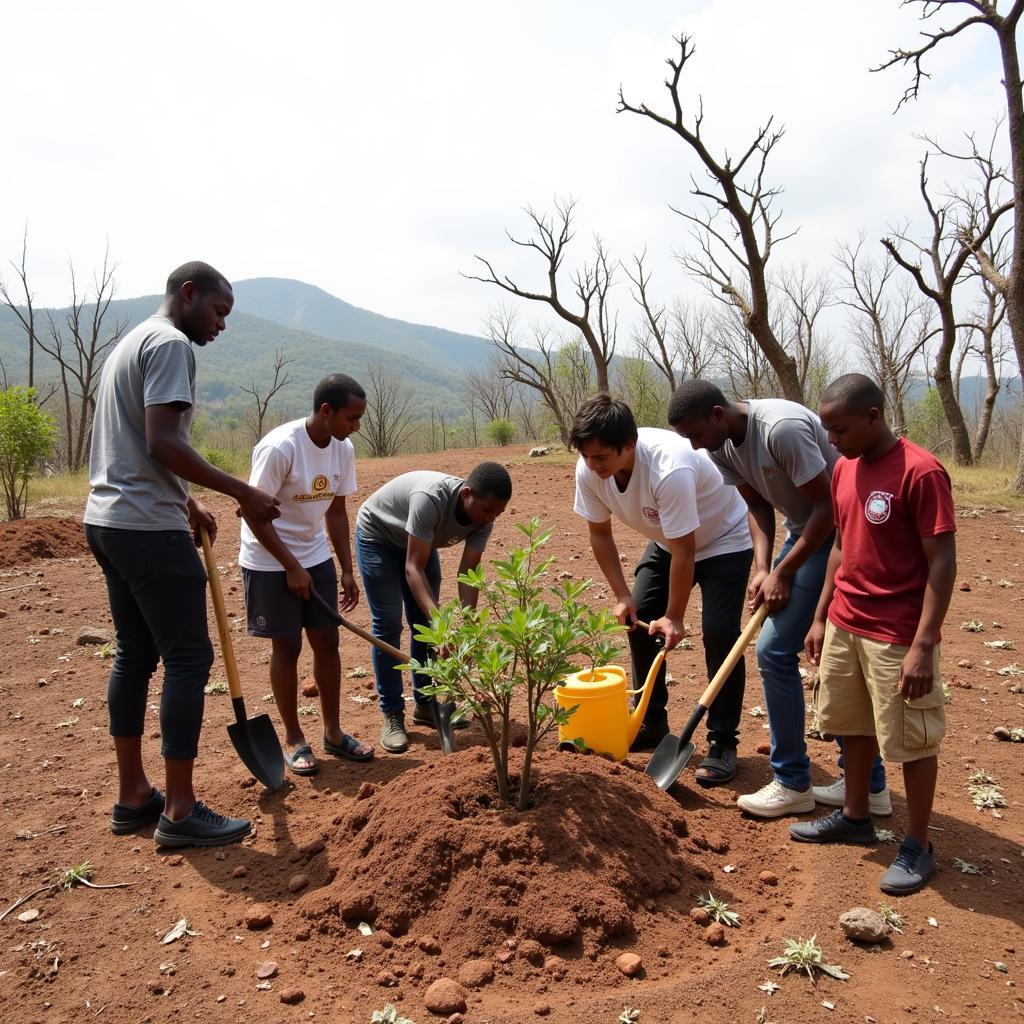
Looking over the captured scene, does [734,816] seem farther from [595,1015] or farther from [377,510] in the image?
[377,510]

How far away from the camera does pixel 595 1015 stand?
2.00 metres

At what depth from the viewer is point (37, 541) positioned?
9.48 m

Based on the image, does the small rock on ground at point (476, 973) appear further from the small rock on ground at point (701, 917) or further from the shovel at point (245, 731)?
the shovel at point (245, 731)

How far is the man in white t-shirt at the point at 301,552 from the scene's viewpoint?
3385 mm

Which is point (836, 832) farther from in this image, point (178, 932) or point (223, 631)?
point (223, 631)

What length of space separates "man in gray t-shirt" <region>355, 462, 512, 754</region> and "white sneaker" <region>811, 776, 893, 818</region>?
1579 mm

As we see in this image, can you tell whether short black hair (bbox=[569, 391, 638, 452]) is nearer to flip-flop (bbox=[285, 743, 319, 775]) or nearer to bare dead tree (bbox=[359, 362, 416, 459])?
flip-flop (bbox=[285, 743, 319, 775])

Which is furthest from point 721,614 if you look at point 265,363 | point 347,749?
point 265,363

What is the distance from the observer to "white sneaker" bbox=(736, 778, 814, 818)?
300cm

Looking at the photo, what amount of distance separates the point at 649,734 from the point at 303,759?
1562mm

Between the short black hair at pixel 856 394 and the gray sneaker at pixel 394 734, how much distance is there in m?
2.44

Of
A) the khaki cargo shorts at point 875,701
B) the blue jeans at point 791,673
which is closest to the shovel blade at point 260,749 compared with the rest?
the blue jeans at point 791,673

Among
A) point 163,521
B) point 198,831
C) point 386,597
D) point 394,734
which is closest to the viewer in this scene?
point 163,521

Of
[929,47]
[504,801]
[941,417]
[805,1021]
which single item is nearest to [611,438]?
[504,801]
